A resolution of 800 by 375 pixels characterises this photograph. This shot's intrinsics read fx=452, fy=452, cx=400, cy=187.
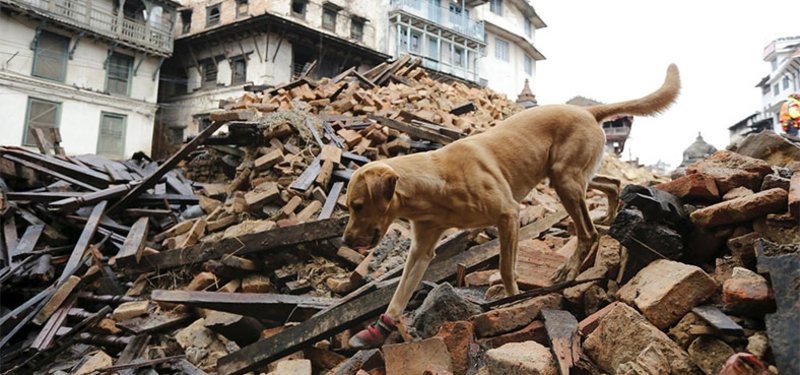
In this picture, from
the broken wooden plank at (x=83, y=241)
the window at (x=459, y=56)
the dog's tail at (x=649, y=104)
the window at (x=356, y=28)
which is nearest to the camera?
the dog's tail at (x=649, y=104)

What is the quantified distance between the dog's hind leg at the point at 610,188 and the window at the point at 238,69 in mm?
25815

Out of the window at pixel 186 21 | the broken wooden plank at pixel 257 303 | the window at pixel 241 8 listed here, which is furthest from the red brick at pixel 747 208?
the window at pixel 186 21

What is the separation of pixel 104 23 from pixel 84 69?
275 centimetres

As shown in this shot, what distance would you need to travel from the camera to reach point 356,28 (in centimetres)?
3148

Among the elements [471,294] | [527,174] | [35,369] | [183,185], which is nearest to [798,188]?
[527,174]

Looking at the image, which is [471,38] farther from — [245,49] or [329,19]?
[245,49]

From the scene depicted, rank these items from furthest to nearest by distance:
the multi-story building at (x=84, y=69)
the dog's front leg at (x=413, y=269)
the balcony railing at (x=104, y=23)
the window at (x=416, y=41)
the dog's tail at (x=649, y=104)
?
the window at (x=416, y=41), the balcony railing at (x=104, y=23), the multi-story building at (x=84, y=69), the dog's tail at (x=649, y=104), the dog's front leg at (x=413, y=269)

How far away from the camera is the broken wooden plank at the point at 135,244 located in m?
6.35

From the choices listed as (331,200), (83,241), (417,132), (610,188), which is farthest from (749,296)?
(83,241)

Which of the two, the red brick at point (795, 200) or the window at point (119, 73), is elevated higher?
the window at point (119, 73)

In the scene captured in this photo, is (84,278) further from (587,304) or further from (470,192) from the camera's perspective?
(587,304)

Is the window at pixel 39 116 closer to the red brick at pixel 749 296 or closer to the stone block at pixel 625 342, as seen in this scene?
the stone block at pixel 625 342

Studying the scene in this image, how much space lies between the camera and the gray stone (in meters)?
3.66

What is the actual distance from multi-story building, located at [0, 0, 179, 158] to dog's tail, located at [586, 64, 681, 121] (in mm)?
25892
